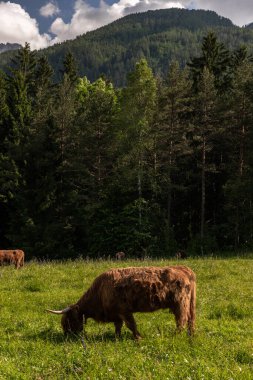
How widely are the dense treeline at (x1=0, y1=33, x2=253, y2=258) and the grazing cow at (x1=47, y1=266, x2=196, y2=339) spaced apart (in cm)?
2435

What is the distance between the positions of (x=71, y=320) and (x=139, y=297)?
6.05 feet

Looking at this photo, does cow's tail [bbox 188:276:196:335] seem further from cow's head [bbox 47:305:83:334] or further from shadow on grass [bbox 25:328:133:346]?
cow's head [bbox 47:305:83:334]

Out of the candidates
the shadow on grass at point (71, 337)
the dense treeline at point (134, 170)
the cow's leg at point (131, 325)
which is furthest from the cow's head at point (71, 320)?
the dense treeline at point (134, 170)

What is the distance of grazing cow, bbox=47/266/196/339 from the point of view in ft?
29.9

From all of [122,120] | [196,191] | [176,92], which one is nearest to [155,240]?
[196,191]

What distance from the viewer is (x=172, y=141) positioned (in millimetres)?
36406

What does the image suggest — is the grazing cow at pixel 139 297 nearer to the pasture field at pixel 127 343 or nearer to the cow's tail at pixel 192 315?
the cow's tail at pixel 192 315

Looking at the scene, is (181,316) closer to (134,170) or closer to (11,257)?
(11,257)

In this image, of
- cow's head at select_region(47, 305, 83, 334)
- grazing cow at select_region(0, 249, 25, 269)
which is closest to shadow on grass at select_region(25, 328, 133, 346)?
cow's head at select_region(47, 305, 83, 334)

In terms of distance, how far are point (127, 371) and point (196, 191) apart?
34.9 meters

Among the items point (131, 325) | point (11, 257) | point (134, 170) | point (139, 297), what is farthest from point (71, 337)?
point (134, 170)

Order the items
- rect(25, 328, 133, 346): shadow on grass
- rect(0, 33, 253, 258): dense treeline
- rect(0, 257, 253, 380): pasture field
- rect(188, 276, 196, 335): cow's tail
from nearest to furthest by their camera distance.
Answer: rect(0, 257, 253, 380): pasture field
rect(25, 328, 133, 346): shadow on grass
rect(188, 276, 196, 335): cow's tail
rect(0, 33, 253, 258): dense treeline

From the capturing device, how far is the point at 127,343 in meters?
8.61

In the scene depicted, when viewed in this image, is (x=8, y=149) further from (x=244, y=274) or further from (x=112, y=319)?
(x=112, y=319)
